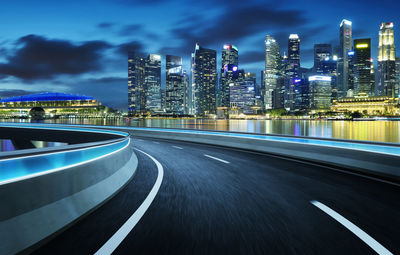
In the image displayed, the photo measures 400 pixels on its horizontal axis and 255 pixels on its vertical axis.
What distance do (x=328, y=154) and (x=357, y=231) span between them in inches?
318

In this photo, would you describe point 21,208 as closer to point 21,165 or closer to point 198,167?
point 21,165

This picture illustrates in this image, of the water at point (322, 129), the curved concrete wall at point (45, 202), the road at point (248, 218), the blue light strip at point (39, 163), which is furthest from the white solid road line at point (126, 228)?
the water at point (322, 129)

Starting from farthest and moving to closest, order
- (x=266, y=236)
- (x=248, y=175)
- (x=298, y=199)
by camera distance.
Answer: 1. (x=248, y=175)
2. (x=298, y=199)
3. (x=266, y=236)

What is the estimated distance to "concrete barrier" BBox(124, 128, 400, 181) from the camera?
28.1 feet

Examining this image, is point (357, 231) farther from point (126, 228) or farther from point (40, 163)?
point (40, 163)

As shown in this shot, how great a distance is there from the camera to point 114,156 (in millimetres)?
7020

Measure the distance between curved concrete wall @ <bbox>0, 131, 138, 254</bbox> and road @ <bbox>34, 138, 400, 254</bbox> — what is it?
0.20m

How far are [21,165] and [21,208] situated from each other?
106 centimetres

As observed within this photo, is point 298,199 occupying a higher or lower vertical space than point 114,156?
lower

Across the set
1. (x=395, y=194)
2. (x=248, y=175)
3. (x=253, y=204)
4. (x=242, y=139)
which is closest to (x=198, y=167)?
(x=248, y=175)

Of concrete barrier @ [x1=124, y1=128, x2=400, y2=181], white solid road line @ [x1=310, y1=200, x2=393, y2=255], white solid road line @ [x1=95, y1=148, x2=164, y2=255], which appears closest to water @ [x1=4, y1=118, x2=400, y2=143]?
concrete barrier @ [x1=124, y1=128, x2=400, y2=181]

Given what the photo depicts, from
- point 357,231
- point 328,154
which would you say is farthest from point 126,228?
point 328,154

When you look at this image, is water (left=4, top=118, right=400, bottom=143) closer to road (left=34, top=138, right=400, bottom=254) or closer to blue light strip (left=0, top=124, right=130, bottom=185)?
road (left=34, top=138, right=400, bottom=254)

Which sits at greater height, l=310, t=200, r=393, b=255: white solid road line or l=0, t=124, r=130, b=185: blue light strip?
l=0, t=124, r=130, b=185: blue light strip
